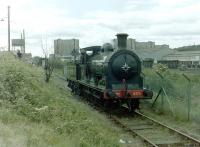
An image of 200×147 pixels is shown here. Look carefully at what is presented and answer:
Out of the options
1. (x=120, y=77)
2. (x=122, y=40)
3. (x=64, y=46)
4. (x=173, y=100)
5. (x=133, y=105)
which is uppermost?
(x=64, y=46)

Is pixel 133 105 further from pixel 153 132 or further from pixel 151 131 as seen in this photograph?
pixel 153 132

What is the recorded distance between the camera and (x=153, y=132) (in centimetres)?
1606

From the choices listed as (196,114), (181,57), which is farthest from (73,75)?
(181,57)

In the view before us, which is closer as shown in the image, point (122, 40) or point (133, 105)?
point (122, 40)

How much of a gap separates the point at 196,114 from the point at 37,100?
276 inches

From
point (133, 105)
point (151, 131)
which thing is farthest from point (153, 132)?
point (133, 105)

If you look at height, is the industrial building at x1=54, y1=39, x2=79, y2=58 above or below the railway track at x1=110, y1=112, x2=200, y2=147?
above

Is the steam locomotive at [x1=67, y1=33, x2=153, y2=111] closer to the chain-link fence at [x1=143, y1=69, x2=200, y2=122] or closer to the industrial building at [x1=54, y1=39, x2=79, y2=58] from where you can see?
the chain-link fence at [x1=143, y1=69, x2=200, y2=122]

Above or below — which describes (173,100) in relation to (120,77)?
below

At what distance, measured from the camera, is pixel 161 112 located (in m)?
20.9

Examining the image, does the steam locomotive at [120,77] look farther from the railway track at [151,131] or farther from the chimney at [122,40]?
the railway track at [151,131]

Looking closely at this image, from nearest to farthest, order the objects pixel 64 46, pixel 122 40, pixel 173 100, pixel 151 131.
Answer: pixel 151 131
pixel 122 40
pixel 173 100
pixel 64 46

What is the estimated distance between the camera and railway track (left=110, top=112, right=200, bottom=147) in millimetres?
13758

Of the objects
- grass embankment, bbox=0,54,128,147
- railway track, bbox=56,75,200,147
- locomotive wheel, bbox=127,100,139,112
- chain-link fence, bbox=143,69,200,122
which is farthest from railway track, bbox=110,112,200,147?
chain-link fence, bbox=143,69,200,122
